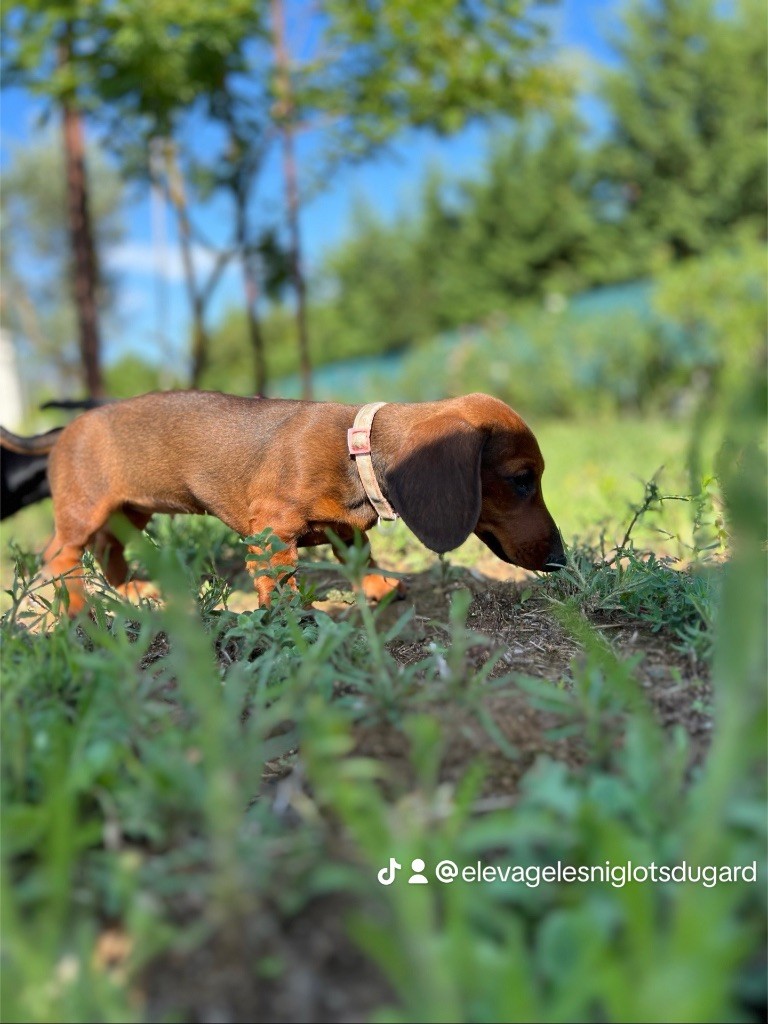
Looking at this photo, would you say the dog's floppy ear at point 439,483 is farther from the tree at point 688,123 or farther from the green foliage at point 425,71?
the tree at point 688,123

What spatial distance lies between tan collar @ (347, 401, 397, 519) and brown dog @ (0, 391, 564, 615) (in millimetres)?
31

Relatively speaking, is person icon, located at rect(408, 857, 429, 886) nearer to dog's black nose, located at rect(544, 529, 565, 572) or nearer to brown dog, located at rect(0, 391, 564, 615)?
brown dog, located at rect(0, 391, 564, 615)

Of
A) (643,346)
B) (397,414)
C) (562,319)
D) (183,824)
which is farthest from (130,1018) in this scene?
(562,319)

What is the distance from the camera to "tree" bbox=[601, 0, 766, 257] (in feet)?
77.4

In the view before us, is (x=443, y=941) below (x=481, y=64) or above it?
below

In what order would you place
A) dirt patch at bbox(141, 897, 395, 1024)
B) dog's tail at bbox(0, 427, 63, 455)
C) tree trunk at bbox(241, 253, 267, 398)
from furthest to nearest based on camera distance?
tree trunk at bbox(241, 253, 267, 398), dog's tail at bbox(0, 427, 63, 455), dirt patch at bbox(141, 897, 395, 1024)

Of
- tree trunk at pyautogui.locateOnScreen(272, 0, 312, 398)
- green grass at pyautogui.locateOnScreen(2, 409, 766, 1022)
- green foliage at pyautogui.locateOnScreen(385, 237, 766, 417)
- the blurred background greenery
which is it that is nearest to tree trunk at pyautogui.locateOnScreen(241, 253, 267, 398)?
tree trunk at pyautogui.locateOnScreen(272, 0, 312, 398)

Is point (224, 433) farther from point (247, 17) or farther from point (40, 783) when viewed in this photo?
point (247, 17)

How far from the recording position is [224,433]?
3562mm

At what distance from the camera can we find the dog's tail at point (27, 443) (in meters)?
4.23

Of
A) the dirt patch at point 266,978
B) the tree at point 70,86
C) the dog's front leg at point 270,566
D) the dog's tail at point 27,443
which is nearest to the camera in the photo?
the dirt patch at point 266,978

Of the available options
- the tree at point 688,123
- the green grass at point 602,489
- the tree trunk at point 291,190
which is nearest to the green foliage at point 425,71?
the tree trunk at point 291,190

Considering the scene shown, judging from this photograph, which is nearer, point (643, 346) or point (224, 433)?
point (224, 433)

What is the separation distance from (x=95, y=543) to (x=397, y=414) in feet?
5.42
